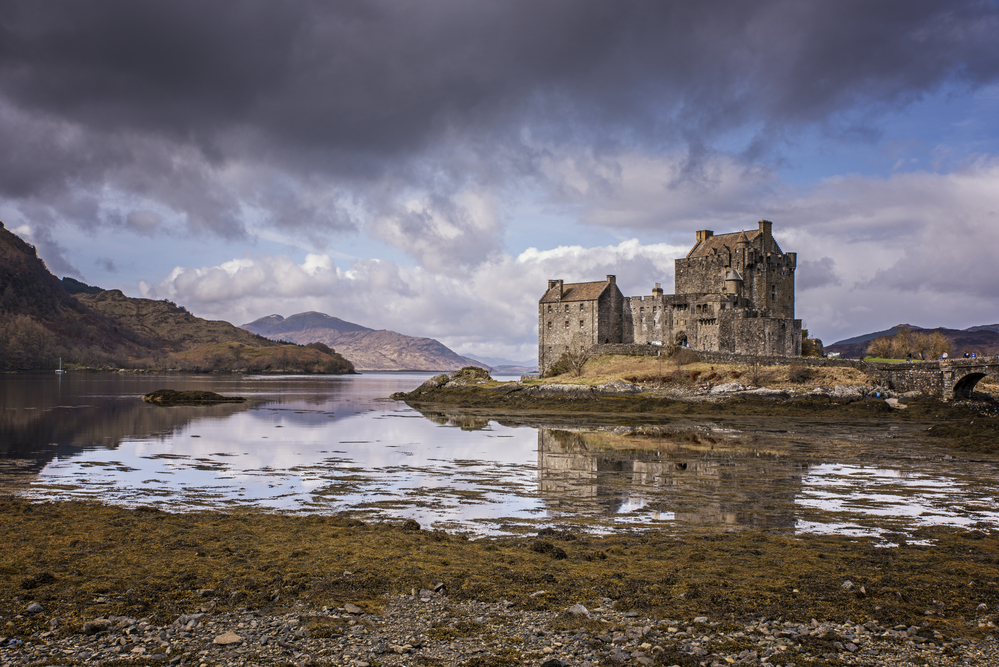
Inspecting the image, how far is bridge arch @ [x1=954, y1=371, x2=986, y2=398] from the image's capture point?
142 ft

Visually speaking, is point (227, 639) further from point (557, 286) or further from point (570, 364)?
point (557, 286)

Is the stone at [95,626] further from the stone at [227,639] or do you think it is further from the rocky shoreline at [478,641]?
the stone at [227,639]

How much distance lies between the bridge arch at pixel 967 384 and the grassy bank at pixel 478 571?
37646mm

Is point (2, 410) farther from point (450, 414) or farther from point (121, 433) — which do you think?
point (450, 414)

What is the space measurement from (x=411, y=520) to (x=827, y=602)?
7912 mm

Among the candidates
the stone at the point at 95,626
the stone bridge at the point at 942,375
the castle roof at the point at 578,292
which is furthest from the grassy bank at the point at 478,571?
the castle roof at the point at 578,292

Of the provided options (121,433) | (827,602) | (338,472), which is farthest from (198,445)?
(827,602)

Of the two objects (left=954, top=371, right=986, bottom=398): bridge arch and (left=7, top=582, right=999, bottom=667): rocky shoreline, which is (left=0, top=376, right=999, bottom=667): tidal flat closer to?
(left=7, top=582, right=999, bottom=667): rocky shoreline

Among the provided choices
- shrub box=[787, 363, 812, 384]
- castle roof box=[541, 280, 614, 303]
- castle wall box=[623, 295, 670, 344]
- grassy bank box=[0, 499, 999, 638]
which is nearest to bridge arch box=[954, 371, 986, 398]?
shrub box=[787, 363, 812, 384]

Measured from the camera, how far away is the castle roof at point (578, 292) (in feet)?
231

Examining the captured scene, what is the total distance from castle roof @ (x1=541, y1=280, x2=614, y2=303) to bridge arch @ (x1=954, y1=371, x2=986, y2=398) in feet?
111

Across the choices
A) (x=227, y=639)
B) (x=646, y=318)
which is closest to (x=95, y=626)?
(x=227, y=639)

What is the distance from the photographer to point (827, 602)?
8.45 metres

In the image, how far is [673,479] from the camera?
1948 centimetres
